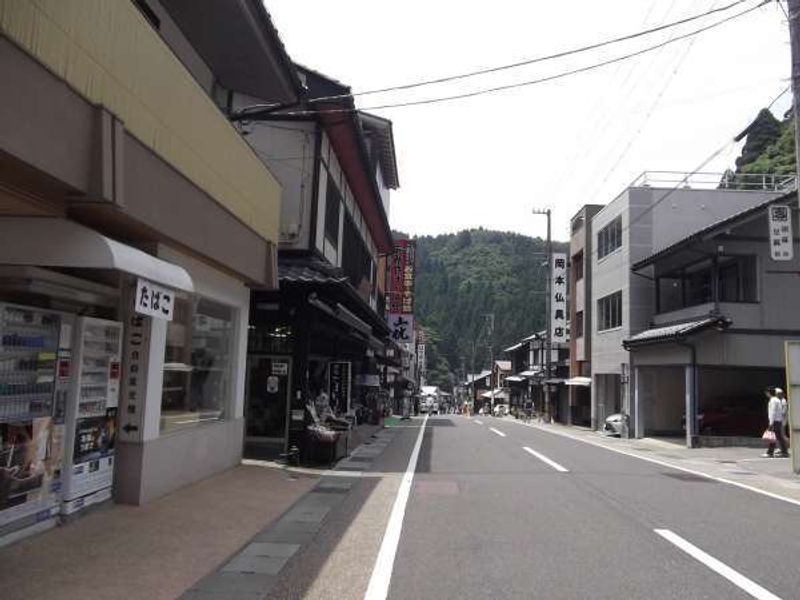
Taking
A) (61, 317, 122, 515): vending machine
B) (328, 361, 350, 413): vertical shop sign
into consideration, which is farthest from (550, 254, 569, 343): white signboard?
(61, 317, 122, 515): vending machine

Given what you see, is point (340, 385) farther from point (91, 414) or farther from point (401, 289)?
point (91, 414)

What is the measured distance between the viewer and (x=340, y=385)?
92.7ft

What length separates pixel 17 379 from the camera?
25.0 ft

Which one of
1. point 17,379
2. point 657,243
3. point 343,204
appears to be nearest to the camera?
point 17,379

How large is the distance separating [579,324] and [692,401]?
1845cm

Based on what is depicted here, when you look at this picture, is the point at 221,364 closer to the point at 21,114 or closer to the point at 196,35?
the point at 196,35

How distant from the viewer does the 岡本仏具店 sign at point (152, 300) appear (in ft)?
27.5

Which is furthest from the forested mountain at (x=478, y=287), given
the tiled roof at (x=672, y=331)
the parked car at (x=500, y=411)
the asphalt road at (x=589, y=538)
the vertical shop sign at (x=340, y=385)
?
the asphalt road at (x=589, y=538)

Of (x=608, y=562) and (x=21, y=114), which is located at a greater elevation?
(x=21, y=114)

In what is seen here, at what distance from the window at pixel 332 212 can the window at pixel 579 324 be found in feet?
79.8

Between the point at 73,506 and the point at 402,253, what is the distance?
114ft

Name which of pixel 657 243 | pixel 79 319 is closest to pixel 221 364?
pixel 79 319

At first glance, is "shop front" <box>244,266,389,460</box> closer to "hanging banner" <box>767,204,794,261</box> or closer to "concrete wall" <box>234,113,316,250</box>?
"concrete wall" <box>234,113,316,250</box>

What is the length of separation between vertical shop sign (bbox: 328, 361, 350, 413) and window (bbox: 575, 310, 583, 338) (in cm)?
1917
